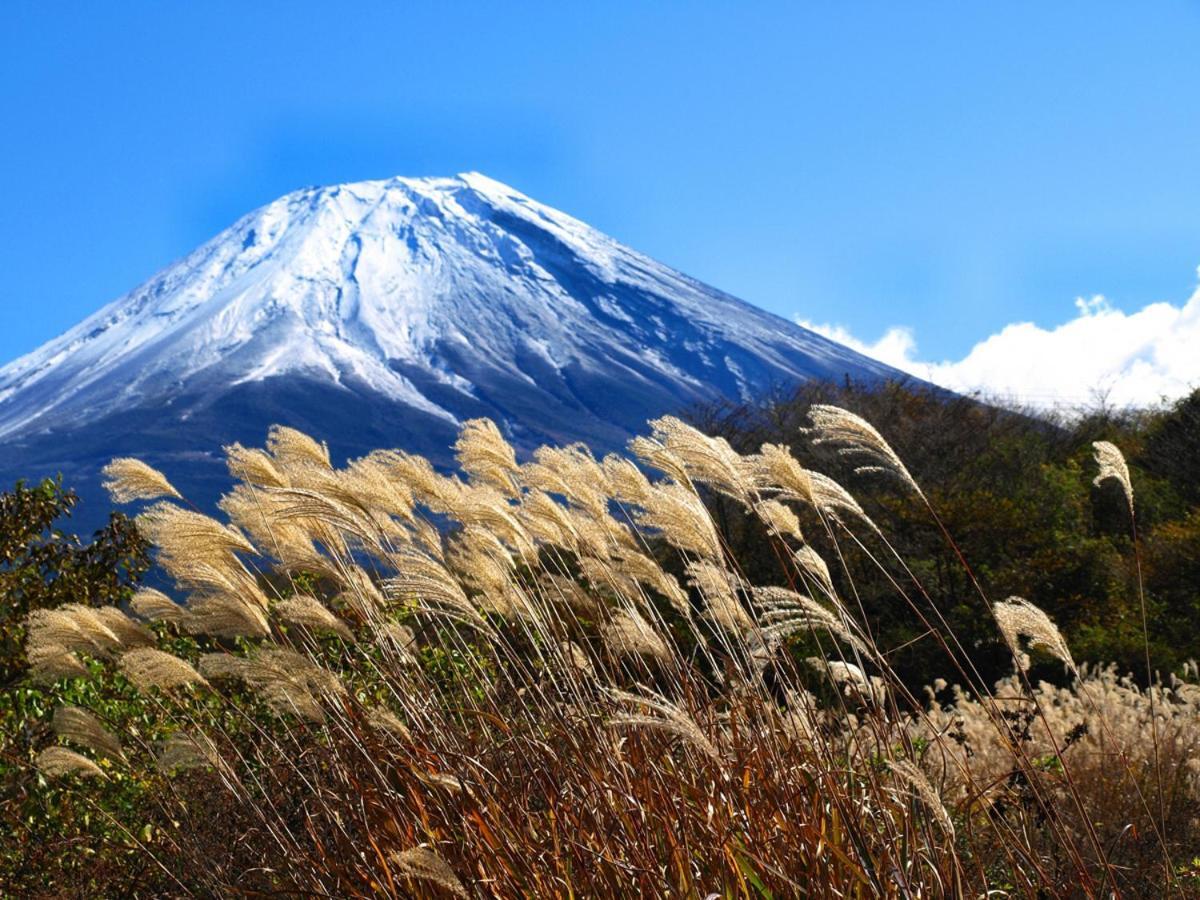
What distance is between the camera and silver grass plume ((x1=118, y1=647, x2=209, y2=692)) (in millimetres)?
3391

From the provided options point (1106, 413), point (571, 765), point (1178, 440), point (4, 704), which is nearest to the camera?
point (571, 765)

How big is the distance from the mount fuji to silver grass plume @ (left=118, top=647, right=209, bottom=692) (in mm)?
136943

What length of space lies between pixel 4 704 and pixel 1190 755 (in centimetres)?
644

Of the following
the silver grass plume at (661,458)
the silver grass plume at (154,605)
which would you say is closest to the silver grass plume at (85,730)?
the silver grass plume at (154,605)

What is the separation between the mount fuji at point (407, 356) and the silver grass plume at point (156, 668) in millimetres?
136943

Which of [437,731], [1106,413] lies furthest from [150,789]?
[1106,413]

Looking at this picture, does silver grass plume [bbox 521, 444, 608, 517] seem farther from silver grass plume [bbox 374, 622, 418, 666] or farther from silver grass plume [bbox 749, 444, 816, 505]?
silver grass plume [bbox 749, 444, 816, 505]

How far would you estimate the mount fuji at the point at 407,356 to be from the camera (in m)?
157

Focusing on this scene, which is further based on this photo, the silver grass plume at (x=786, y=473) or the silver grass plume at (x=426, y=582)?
the silver grass plume at (x=426, y=582)

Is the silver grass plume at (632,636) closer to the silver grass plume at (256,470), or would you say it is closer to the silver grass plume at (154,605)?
the silver grass plume at (256,470)

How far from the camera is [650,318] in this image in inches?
7293

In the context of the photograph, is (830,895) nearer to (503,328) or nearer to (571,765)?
(571,765)

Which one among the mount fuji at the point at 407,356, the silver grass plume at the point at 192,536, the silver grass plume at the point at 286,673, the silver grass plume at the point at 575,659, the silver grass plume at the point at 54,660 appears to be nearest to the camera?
the silver grass plume at the point at 286,673

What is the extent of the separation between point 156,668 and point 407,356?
184m
